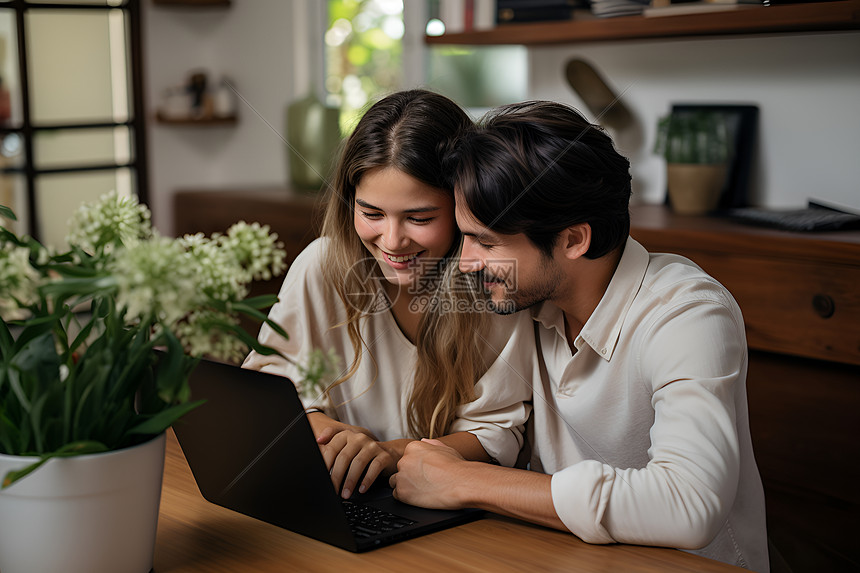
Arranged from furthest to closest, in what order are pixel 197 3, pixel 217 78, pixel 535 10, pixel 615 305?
pixel 217 78 → pixel 197 3 → pixel 535 10 → pixel 615 305

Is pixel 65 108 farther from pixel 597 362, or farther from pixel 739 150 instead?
pixel 597 362

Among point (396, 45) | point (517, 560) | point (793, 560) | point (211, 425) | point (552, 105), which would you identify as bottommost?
point (793, 560)

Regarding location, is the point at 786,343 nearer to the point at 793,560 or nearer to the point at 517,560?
the point at 793,560

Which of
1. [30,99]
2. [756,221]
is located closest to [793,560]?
[756,221]

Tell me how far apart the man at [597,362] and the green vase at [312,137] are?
79.9 inches

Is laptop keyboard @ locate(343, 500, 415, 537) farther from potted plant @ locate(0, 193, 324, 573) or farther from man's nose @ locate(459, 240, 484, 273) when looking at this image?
man's nose @ locate(459, 240, 484, 273)

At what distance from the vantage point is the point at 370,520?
1100mm

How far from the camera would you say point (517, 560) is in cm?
99

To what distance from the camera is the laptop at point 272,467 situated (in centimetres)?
100

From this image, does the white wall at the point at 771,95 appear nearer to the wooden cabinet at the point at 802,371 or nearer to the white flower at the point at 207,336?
the wooden cabinet at the point at 802,371

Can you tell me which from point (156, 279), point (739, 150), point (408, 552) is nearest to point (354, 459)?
point (408, 552)

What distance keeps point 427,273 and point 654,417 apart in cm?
46

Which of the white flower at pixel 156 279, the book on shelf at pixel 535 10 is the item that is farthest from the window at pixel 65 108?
the white flower at pixel 156 279

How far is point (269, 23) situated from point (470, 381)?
2.62m
